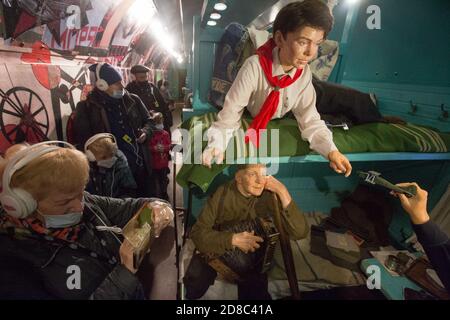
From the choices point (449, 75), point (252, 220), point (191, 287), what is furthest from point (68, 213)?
point (449, 75)

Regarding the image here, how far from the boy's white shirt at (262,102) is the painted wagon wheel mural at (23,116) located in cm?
212

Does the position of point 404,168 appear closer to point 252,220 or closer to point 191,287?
point 252,220

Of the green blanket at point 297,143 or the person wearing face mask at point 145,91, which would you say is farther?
the person wearing face mask at point 145,91

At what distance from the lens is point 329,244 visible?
2156 millimetres

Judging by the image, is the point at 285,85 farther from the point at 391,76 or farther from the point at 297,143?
the point at 391,76

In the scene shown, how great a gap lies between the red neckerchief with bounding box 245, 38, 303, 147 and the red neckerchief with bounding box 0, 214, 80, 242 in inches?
43.1

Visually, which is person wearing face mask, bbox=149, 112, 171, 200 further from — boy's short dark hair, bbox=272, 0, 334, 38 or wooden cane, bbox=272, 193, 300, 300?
boy's short dark hair, bbox=272, 0, 334, 38

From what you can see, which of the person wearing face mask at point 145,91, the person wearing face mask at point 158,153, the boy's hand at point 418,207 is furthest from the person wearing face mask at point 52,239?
the person wearing face mask at point 145,91

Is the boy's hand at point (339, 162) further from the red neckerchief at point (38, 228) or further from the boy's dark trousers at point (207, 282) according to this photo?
the red neckerchief at point (38, 228)

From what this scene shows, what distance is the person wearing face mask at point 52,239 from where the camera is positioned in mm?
956

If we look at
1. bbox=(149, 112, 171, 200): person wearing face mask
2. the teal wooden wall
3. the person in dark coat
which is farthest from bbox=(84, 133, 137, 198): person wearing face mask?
the person in dark coat

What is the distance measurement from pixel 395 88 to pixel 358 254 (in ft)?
5.42

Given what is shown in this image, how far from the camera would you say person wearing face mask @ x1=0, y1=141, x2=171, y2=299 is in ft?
3.14

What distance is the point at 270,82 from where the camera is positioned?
3.85ft
